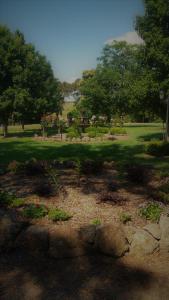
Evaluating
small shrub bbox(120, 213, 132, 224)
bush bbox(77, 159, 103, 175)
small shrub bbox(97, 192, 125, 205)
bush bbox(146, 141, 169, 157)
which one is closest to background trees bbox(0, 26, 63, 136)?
bush bbox(146, 141, 169, 157)

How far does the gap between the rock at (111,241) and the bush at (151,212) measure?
4.25 feet

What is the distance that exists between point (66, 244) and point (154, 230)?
2.25 meters


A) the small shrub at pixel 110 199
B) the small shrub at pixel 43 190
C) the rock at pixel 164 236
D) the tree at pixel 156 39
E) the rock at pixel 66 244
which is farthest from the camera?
the tree at pixel 156 39

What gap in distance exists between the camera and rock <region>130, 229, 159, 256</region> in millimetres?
7191

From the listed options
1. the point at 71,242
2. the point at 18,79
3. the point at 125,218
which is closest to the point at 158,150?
the point at 125,218

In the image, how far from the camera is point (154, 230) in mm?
7477

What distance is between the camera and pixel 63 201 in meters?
9.34

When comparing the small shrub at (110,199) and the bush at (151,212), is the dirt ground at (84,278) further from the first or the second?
the small shrub at (110,199)

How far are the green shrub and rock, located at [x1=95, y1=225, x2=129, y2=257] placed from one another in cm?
181

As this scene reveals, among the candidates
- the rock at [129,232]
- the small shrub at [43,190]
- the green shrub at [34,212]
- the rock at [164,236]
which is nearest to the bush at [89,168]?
the small shrub at [43,190]

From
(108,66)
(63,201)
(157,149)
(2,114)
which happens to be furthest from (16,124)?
(63,201)

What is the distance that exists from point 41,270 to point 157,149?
49.1 ft

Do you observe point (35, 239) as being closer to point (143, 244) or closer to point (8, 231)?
point (8, 231)

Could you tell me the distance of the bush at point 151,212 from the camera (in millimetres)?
8142
